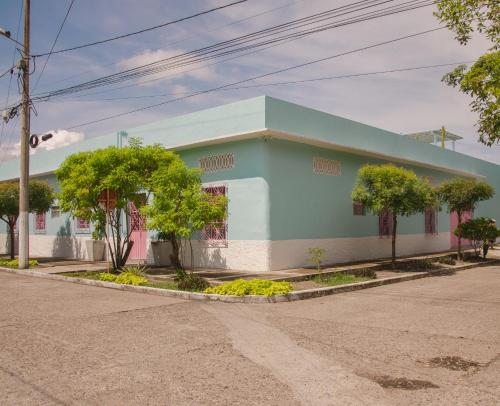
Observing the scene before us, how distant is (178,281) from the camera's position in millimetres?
11484

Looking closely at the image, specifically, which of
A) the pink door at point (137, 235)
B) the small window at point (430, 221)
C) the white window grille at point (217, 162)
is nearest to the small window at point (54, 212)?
the pink door at point (137, 235)

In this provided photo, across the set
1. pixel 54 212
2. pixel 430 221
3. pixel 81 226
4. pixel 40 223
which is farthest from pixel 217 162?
pixel 40 223

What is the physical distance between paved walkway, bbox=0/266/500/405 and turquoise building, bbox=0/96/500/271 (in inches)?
180

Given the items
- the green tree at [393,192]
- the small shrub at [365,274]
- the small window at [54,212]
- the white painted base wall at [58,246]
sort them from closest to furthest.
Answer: the small shrub at [365,274] → the green tree at [393,192] → the white painted base wall at [58,246] → the small window at [54,212]

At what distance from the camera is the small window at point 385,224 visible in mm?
18609

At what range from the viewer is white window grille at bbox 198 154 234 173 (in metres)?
14.8

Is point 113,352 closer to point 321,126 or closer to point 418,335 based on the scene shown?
point 418,335

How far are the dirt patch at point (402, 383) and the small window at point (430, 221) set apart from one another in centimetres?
1834

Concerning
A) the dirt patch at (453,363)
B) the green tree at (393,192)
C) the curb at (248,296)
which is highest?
the green tree at (393,192)

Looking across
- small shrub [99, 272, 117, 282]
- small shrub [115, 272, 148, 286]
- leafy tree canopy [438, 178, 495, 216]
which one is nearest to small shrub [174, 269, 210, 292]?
small shrub [115, 272, 148, 286]

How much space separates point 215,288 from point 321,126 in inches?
301

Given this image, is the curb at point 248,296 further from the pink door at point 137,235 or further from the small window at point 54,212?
the small window at point 54,212

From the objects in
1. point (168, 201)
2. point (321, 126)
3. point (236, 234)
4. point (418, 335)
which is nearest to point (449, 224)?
point (321, 126)

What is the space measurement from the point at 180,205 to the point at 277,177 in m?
3.20
